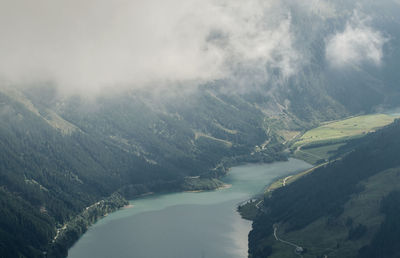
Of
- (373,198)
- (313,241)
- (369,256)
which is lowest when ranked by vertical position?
(369,256)

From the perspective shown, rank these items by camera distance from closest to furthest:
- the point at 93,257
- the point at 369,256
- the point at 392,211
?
the point at 369,256
the point at 392,211
the point at 93,257

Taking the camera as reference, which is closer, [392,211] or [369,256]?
[369,256]

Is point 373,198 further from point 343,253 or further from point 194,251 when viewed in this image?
point 194,251

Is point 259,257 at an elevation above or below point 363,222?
below

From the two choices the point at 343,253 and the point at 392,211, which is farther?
the point at 392,211

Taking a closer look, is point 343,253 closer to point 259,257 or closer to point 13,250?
point 259,257

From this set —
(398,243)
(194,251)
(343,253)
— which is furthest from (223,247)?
(398,243)

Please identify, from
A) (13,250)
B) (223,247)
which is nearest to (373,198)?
(223,247)

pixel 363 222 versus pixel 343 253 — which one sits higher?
pixel 363 222

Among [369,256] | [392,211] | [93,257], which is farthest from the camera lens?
[93,257]
